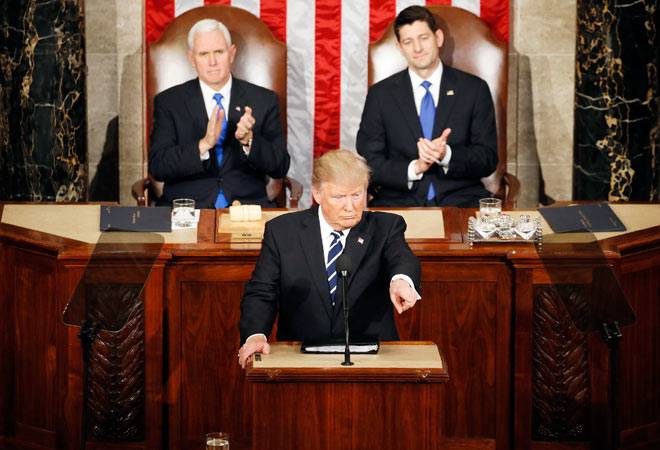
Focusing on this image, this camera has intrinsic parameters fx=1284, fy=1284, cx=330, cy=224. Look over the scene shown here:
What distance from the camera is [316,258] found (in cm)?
407

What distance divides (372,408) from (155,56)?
344 centimetres

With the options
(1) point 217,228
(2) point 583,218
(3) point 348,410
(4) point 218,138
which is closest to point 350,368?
(3) point 348,410

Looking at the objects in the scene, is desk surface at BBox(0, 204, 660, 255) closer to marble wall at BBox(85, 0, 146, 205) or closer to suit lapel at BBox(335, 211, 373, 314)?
suit lapel at BBox(335, 211, 373, 314)

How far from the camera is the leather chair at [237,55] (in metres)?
6.49

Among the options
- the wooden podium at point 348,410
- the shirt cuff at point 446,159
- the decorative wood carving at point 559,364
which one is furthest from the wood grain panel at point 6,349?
the shirt cuff at point 446,159

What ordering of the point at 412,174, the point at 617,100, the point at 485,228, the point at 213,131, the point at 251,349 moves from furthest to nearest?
the point at 617,100 < the point at 412,174 < the point at 213,131 < the point at 485,228 < the point at 251,349

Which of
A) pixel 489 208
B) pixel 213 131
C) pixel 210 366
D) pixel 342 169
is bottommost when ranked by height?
pixel 210 366

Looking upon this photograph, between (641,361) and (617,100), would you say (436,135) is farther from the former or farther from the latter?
(641,361)

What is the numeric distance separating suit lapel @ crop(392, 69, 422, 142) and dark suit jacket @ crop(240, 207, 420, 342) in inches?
85.2

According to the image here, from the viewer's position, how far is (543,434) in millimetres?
4734

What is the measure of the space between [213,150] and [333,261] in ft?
7.51

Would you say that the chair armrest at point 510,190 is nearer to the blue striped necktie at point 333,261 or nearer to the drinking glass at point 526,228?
the drinking glass at point 526,228

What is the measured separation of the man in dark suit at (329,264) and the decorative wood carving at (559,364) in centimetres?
81

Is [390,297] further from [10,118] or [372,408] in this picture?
[10,118]
